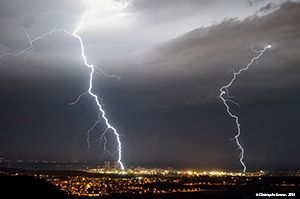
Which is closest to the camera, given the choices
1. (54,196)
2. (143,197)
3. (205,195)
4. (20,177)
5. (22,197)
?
(22,197)

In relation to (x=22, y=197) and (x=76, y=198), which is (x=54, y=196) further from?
(x=76, y=198)

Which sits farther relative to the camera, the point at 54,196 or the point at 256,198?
the point at 256,198

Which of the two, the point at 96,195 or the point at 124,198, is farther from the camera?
the point at 96,195

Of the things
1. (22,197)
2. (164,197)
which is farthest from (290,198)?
(22,197)

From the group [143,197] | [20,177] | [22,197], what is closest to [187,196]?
[143,197]

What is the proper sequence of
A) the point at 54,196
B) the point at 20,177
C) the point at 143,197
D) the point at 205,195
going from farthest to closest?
1. the point at 205,195
2. the point at 143,197
3. the point at 20,177
4. the point at 54,196

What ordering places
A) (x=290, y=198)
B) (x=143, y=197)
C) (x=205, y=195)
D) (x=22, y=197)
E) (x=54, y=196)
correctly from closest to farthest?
(x=22, y=197) < (x=54, y=196) < (x=290, y=198) < (x=143, y=197) < (x=205, y=195)

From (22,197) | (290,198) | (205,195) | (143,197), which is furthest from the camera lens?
(205,195)

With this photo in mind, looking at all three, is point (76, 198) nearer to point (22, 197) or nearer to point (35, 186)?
point (35, 186)
